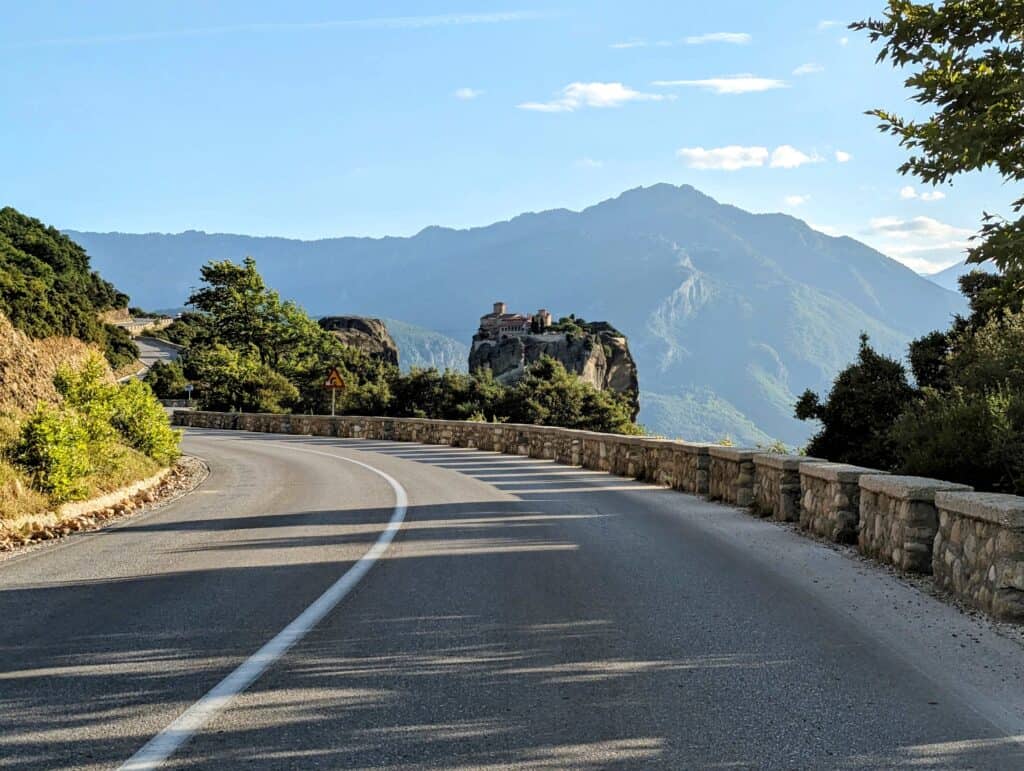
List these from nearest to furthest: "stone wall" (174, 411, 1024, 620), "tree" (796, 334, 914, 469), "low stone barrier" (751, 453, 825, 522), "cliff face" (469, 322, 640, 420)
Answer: "stone wall" (174, 411, 1024, 620) → "low stone barrier" (751, 453, 825, 522) → "tree" (796, 334, 914, 469) → "cliff face" (469, 322, 640, 420)

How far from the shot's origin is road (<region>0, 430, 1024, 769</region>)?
420 cm

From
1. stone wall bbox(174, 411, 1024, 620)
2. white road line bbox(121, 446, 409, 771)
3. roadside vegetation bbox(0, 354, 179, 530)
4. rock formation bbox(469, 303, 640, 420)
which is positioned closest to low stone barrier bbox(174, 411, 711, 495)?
stone wall bbox(174, 411, 1024, 620)

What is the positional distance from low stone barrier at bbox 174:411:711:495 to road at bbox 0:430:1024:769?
6320 millimetres

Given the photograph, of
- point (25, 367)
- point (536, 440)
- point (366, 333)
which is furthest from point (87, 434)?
point (366, 333)

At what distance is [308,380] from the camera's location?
70500 mm

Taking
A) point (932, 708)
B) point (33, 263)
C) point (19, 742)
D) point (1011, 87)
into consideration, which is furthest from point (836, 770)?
point (33, 263)

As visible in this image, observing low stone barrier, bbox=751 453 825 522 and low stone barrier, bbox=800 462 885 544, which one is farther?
low stone barrier, bbox=751 453 825 522

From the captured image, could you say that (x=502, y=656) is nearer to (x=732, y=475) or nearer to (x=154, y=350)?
(x=732, y=475)

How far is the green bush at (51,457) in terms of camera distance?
12641mm

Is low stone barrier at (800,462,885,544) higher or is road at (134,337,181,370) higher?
road at (134,337,181,370)

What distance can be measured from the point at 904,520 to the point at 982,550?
61.4 inches

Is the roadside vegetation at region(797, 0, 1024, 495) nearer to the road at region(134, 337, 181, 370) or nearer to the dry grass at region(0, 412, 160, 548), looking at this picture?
the dry grass at region(0, 412, 160, 548)

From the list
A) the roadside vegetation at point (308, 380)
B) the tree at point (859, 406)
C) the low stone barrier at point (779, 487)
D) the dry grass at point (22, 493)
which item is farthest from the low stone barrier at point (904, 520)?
the roadside vegetation at point (308, 380)

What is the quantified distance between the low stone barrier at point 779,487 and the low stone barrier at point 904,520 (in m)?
2.64
